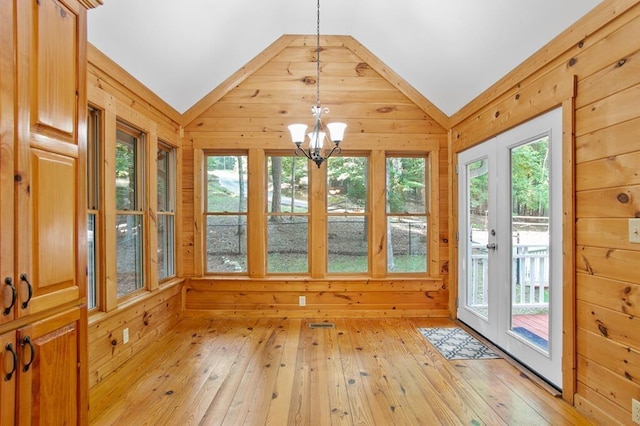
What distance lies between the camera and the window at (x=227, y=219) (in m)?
3.97

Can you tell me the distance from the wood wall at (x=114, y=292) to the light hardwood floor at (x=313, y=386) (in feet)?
0.49

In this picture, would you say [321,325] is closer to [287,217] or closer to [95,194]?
[287,217]

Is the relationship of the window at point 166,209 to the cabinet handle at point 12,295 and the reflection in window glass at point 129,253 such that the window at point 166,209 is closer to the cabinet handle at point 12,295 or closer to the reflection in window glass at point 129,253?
the reflection in window glass at point 129,253

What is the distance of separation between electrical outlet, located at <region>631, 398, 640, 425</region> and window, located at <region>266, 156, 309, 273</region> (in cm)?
293

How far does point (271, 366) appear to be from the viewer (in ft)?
8.69

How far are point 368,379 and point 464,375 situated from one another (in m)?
0.76

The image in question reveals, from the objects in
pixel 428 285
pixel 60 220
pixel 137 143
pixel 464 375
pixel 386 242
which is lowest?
pixel 464 375

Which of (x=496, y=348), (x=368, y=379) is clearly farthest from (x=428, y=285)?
(x=368, y=379)

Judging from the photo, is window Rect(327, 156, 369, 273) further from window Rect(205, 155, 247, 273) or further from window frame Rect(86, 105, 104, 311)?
window frame Rect(86, 105, 104, 311)

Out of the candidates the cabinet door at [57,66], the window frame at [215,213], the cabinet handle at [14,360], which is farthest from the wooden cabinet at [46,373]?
the window frame at [215,213]

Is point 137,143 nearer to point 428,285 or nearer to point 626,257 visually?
point 428,285

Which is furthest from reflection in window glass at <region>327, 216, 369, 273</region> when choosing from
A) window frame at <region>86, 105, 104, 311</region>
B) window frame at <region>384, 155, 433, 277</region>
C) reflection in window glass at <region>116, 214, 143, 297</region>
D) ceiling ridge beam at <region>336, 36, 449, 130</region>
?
window frame at <region>86, 105, 104, 311</region>

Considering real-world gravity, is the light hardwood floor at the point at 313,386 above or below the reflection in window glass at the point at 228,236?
below

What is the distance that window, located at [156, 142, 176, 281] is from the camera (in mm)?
3545
